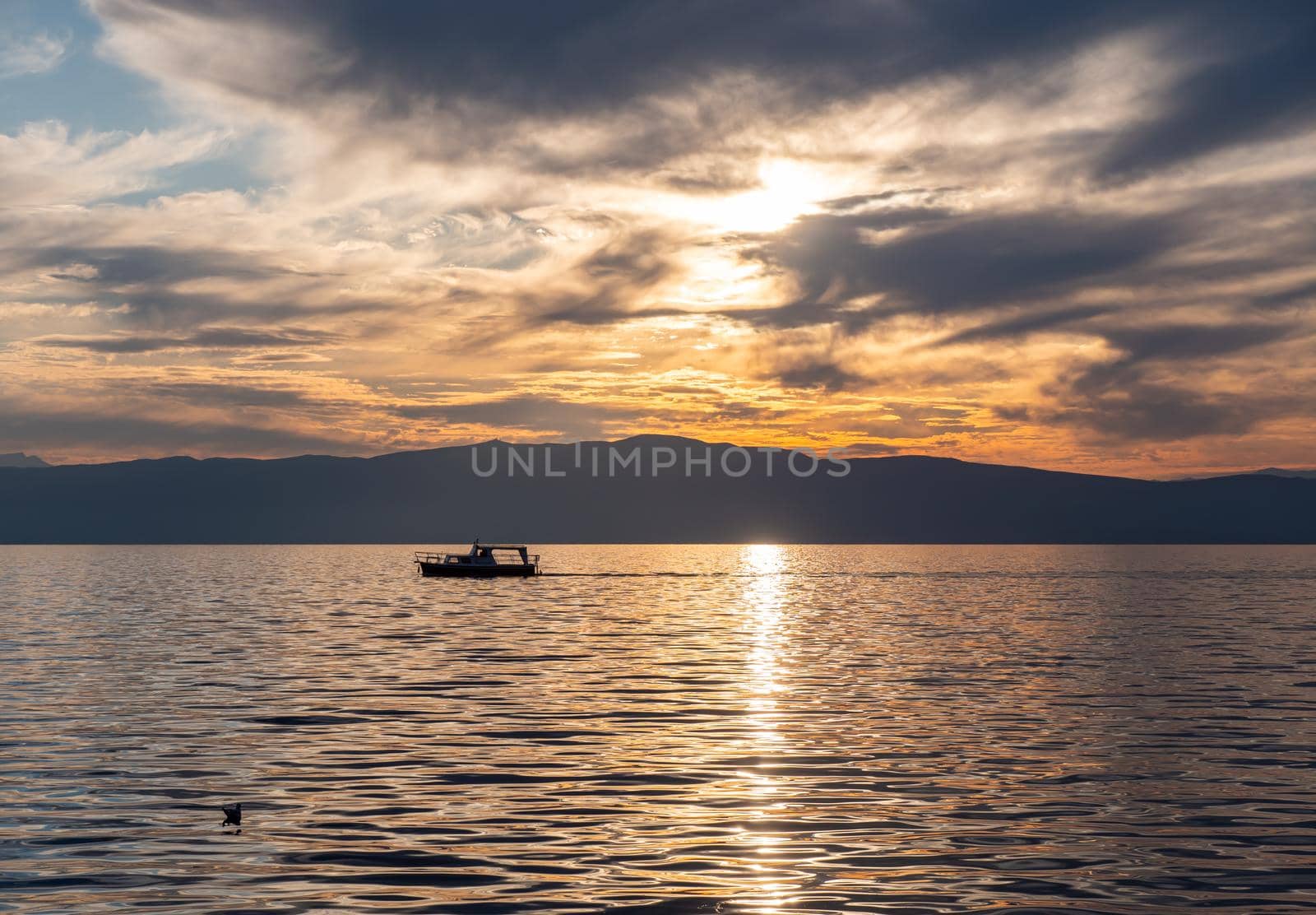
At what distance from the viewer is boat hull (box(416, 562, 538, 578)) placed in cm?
16588

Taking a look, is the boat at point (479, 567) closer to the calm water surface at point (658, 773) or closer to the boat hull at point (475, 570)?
the boat hull at point (475, 570)

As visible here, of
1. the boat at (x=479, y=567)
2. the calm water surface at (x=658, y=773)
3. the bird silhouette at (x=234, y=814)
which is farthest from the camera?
the boat at (x=479, y=567)

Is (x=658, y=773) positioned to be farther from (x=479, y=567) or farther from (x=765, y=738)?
(x=479, y=567)

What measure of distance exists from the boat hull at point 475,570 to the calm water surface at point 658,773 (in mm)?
94253

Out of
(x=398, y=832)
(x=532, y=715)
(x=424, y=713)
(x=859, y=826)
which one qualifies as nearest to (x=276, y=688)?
(x=424, y=713)

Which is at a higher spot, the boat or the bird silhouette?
the bird silhouette

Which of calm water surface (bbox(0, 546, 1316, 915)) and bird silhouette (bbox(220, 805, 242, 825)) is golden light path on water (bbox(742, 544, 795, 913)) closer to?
calm water surface (bbox(0, 546, 1316, 915))

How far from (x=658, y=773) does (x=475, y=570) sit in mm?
137829

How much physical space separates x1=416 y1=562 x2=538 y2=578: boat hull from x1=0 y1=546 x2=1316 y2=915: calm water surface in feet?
309

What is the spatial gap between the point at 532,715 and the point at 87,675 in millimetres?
22082

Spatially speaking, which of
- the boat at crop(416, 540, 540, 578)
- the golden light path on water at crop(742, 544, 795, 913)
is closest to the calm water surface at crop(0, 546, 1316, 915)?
the golden light path on water at crop(742, 544, 795, 913)

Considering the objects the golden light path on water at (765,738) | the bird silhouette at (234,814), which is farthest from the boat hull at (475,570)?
the bird silhouette at (234,814)

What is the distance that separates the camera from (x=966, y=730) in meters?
37.3

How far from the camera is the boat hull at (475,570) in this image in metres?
166
